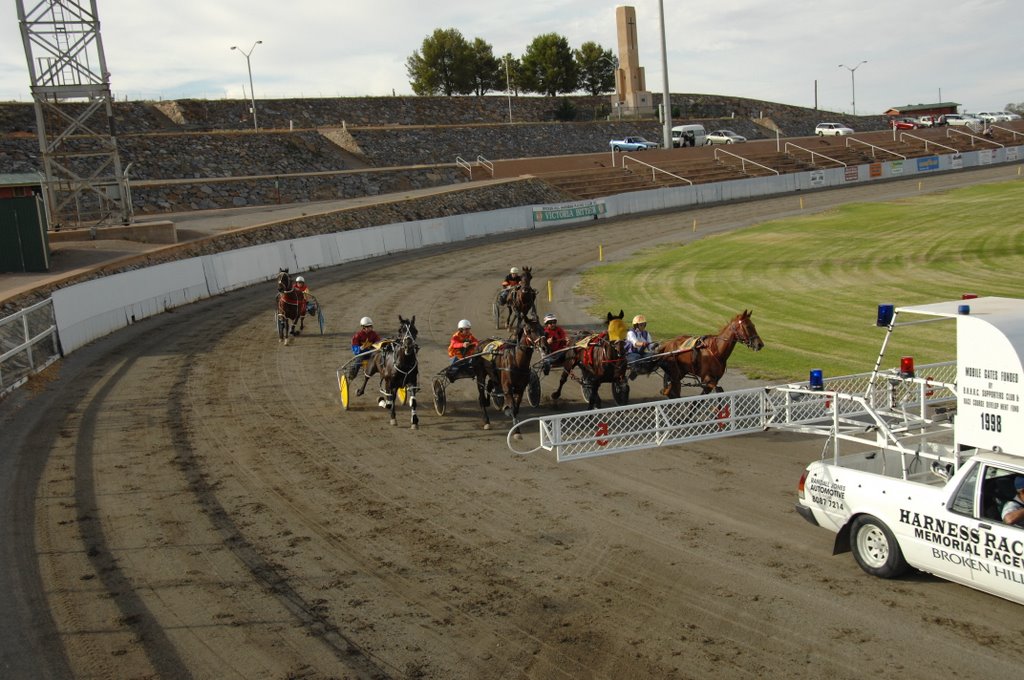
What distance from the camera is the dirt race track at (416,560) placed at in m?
8.51

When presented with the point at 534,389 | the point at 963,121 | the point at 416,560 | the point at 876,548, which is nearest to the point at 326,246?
the point at 534,389

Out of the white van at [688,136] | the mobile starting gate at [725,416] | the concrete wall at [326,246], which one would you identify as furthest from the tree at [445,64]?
the mobile starting gate at [725,416]

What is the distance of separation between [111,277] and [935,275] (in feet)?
91.1

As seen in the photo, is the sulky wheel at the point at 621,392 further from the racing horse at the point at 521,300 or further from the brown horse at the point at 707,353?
the racing horse at the point at 521,300

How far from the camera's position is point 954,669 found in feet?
25.9

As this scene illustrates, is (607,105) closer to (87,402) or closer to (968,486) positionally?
(87,402)

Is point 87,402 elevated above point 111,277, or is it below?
below

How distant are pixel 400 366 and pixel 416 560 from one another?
19.9 feet

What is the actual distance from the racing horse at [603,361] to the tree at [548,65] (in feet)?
330

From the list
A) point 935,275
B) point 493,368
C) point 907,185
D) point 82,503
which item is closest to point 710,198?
point 907,185

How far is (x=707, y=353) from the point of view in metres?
16.7

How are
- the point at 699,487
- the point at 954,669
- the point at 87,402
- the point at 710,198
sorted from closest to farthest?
1. the point at 954,669
2. the point at 699,487
3. the point at 87,402
4. the point at 710,198

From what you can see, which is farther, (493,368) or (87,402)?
(87,402)

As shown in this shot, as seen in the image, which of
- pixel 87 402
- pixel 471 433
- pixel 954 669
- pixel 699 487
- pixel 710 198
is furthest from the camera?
pixel 710 198
